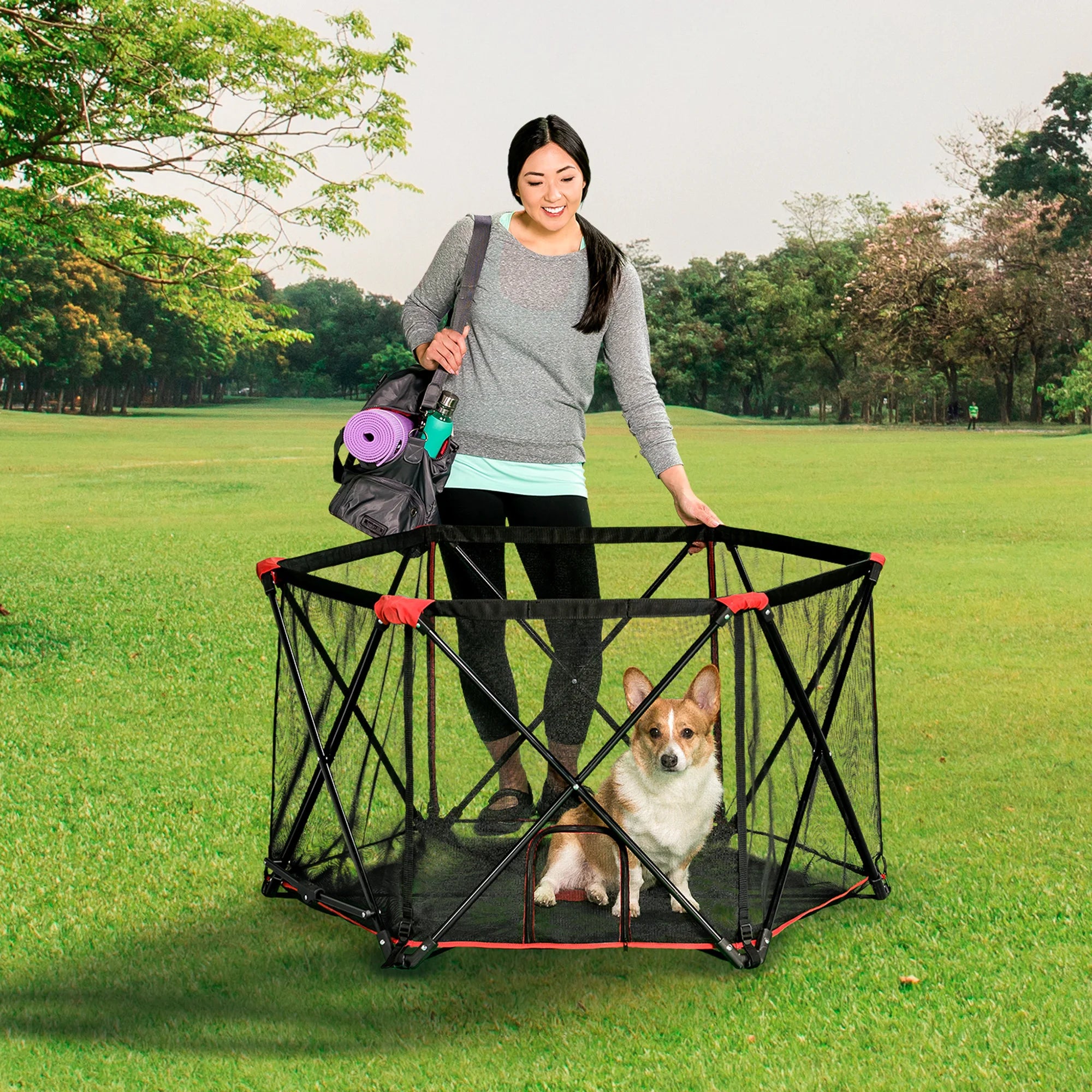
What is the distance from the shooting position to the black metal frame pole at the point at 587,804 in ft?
7.76

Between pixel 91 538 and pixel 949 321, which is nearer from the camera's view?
pixel 91 538

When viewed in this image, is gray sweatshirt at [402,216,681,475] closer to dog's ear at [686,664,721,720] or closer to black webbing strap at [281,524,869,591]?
black webbing strap at [281,524,869,591]

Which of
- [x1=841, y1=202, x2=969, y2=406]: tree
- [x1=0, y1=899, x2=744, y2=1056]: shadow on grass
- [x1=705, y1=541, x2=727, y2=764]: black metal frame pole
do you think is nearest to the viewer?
[x1=0, y1=899, x2=744, y2=1056]: shadow on grass

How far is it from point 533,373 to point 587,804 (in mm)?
1076

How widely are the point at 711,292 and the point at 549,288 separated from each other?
5307 centimetres

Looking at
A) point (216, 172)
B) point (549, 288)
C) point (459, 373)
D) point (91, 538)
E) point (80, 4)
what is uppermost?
point (80, 4)

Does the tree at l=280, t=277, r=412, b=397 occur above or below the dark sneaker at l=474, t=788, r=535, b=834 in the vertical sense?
above

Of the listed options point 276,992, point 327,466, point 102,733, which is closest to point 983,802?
point 276,992

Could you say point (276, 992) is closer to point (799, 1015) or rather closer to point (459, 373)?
point (799, 1015)

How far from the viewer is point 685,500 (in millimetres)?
3090

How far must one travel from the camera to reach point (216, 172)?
9.46m

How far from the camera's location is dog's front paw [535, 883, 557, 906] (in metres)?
2.71

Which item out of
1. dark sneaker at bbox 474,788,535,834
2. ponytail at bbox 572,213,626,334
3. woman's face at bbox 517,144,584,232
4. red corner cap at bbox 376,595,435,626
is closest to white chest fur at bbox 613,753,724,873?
dark sneaker at bbox 474,788,535,834

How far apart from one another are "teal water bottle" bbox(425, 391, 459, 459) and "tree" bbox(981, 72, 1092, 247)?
37.4m
